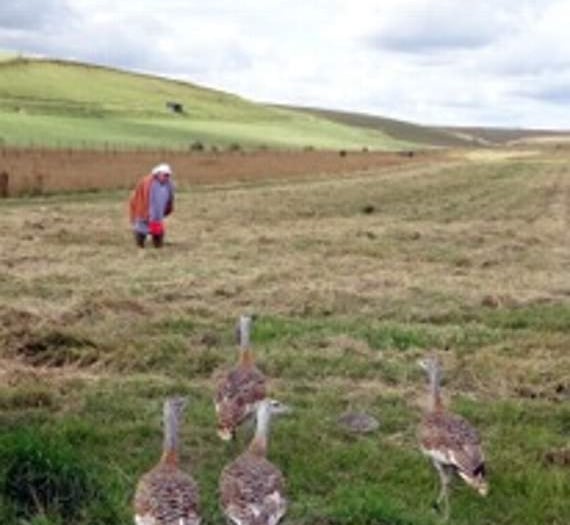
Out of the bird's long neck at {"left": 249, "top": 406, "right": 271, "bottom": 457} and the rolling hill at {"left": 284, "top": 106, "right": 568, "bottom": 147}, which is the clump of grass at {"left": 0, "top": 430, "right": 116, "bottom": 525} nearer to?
the bird's long neck at {"left": 249, "top": 406, "right": 271, "bottom": 457}

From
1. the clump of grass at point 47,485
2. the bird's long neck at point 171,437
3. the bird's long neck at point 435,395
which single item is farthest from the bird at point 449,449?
the clump of grass at point 47,485

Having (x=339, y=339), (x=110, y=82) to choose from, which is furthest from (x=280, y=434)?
(x=110, y=82)

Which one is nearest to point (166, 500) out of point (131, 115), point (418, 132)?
point (131, 115)

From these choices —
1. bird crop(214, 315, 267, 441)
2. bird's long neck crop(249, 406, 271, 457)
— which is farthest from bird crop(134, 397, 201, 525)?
bird crop(214, 315, 267, 441)

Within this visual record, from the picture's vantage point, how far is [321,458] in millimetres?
10422

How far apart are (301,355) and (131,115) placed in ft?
278

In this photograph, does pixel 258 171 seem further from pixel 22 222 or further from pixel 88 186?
pixel 22 222

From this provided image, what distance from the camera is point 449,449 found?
362 inches

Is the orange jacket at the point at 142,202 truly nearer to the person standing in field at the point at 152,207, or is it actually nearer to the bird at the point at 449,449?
the person standing in field at the point at 152,207

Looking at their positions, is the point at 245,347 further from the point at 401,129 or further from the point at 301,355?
the point at 401,129

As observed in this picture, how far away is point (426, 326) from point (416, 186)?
1381 inches

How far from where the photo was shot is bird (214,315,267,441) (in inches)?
402

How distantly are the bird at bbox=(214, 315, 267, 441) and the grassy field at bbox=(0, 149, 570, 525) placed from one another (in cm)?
36

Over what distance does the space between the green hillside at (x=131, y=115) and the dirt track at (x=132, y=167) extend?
25.3ft
